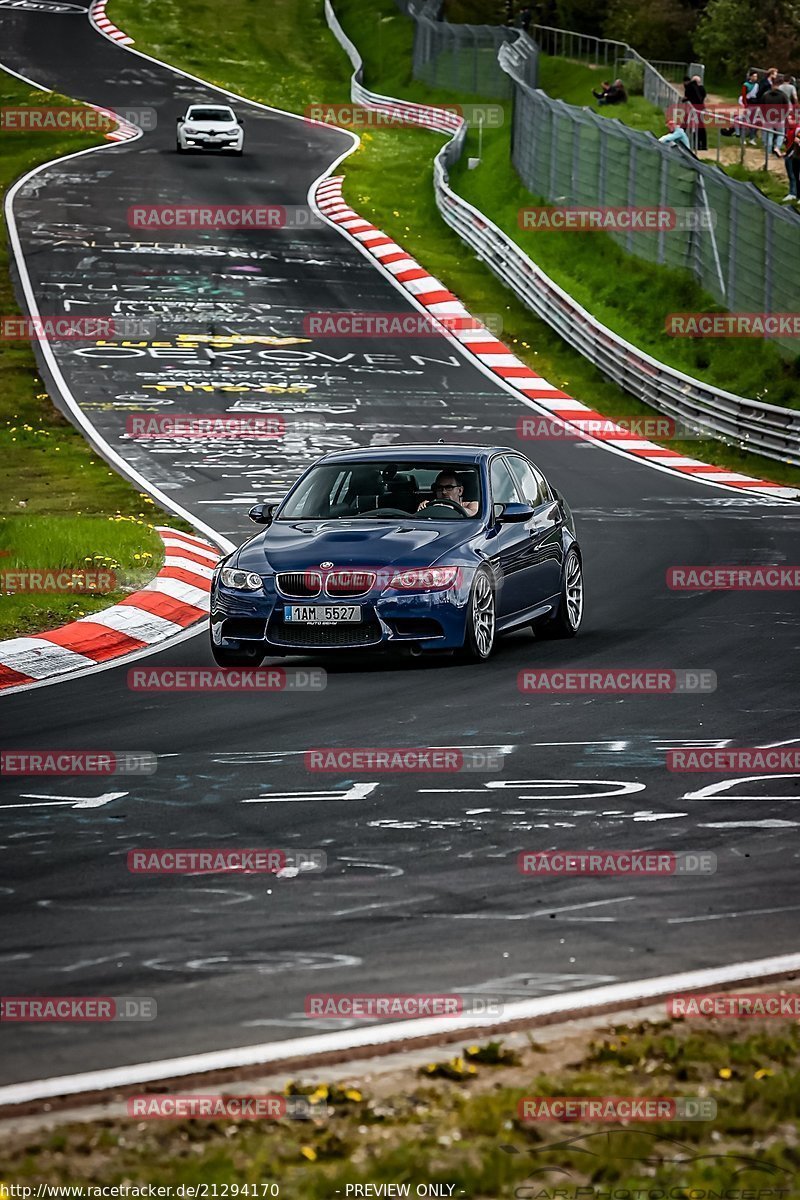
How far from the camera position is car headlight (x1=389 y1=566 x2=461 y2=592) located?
12836 mm

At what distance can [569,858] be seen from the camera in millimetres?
8016

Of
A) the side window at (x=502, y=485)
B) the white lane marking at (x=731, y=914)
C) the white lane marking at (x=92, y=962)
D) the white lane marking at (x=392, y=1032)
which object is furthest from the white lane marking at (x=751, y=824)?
the side window at (x=502, y=485)

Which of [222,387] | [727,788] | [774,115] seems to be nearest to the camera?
[727,788]

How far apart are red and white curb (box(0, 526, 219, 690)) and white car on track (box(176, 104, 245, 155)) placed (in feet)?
108

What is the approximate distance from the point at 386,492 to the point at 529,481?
1471mm

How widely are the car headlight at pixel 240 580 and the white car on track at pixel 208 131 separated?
3764 centimetres

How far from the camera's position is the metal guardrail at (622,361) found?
26500 mm

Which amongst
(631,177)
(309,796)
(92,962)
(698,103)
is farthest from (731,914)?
(698,103)

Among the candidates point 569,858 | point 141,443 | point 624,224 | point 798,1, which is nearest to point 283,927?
point 569,858

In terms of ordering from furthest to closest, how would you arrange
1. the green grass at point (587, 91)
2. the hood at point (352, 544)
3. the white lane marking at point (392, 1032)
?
1. the green grass at point (587, 91)
2. the hood at point (352, 544)
3. the white lane marking at point (392, 1032)

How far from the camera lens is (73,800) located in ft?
30.1

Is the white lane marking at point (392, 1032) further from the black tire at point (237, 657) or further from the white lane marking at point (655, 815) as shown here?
the black tire at point (237, 657)

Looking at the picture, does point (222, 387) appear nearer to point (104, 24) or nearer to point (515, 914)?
point (515, 914)

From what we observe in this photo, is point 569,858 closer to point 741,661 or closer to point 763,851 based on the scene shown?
point 763,851
